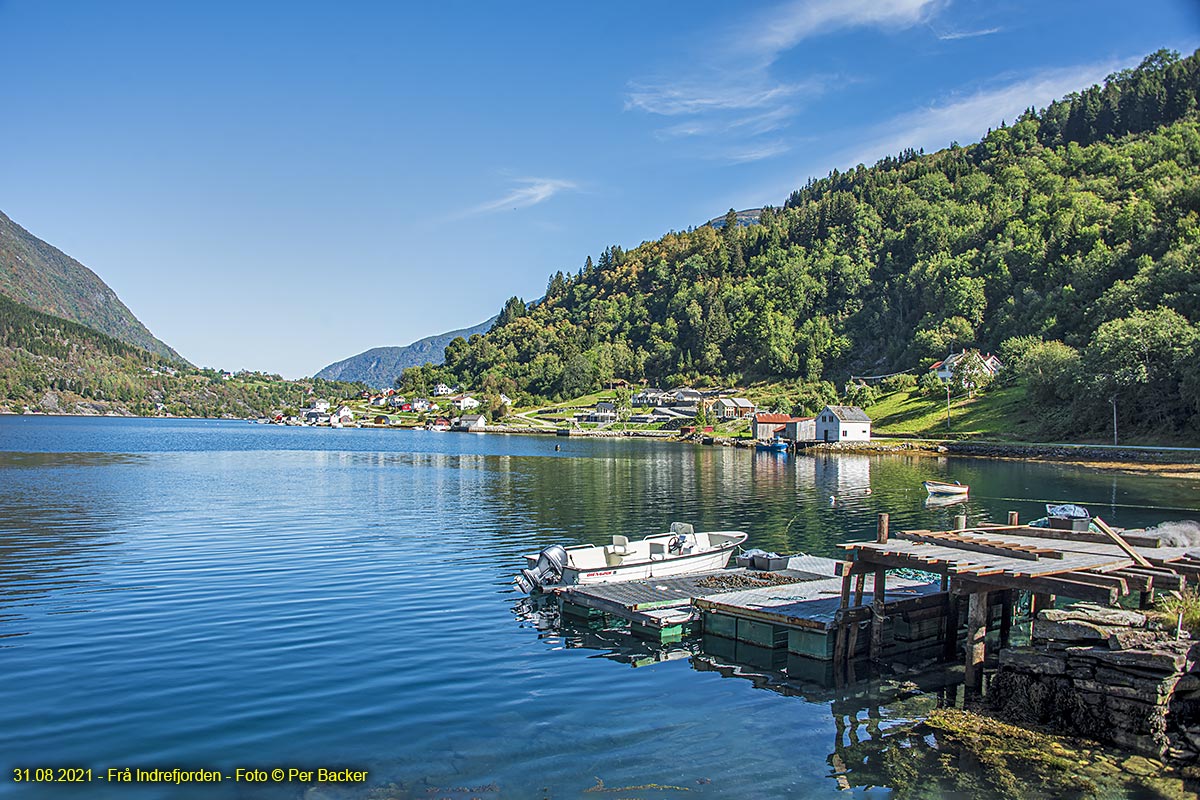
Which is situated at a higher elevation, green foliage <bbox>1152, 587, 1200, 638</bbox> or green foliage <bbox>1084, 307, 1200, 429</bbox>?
green foliage <bbox>1084, 307, 1200, 429</bbox>

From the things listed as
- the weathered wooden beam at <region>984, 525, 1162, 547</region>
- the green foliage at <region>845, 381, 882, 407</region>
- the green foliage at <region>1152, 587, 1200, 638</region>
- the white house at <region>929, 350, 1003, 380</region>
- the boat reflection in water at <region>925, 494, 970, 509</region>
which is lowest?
the boat reflection in water at <region>925, 494, 970, 509</region>

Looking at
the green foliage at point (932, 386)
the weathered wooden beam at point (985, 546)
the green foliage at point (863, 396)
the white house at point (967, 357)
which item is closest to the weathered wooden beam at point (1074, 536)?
the weathered wooden beam at point (985, 546)

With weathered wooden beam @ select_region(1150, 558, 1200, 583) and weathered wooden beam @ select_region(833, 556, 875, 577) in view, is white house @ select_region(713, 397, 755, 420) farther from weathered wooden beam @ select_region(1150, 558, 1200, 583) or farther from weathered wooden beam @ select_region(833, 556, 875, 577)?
weathered wooden beam @ select_region(1150, 558, 1200, 583)

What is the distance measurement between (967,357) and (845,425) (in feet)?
120

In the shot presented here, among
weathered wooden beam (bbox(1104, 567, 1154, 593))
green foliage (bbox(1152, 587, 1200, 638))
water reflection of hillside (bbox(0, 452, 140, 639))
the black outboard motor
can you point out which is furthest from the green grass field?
water reflection of hillside (bbox(0, 452, 140, 639))

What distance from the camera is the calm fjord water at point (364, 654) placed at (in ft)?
56.3

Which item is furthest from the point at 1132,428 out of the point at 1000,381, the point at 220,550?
the point at 220,550

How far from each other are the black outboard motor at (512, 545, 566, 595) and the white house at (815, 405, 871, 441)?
377 feet

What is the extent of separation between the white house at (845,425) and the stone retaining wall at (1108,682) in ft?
406

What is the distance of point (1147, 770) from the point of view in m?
16.5

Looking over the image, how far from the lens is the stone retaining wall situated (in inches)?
683

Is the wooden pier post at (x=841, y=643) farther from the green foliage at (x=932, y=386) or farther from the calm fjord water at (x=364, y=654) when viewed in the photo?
the green foliage at (x=932, y=386)

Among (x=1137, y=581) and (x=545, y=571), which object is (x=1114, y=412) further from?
(x=545, y=571)

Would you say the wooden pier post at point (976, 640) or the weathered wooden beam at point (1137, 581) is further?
the wooden pier post at point (976, 640)
